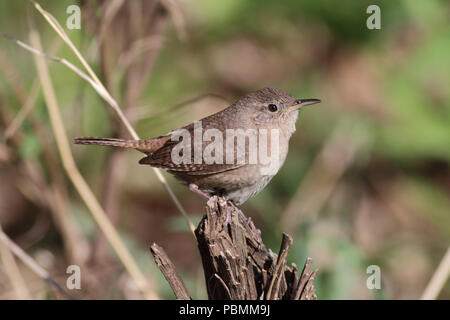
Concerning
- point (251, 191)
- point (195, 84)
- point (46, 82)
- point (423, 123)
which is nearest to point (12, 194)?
point (195, 84)

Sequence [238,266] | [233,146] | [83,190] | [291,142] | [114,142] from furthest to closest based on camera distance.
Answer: [291,142]
[83,190]
[114,142]
[233,146]
[238,266]

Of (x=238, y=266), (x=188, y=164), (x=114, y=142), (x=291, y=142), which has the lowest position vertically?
(x=238, y=266)

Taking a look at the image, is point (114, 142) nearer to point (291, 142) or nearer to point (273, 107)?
point (273, 107)

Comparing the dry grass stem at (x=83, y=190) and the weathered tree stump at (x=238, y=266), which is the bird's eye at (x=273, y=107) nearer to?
the weathered tree stump at (x=238, y=266)

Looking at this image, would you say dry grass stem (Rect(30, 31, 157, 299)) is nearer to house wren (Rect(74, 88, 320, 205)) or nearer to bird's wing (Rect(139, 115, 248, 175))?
house wren (Rect(74, 88, 320, 205))

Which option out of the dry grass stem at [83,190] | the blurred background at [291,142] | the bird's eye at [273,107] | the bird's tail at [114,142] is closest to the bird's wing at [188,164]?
the bird's tail at [114,142]

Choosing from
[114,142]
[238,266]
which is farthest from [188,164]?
[238,266]

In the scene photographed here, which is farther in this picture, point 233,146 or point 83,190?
point 83,190

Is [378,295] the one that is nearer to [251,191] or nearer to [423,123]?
[251,191]
